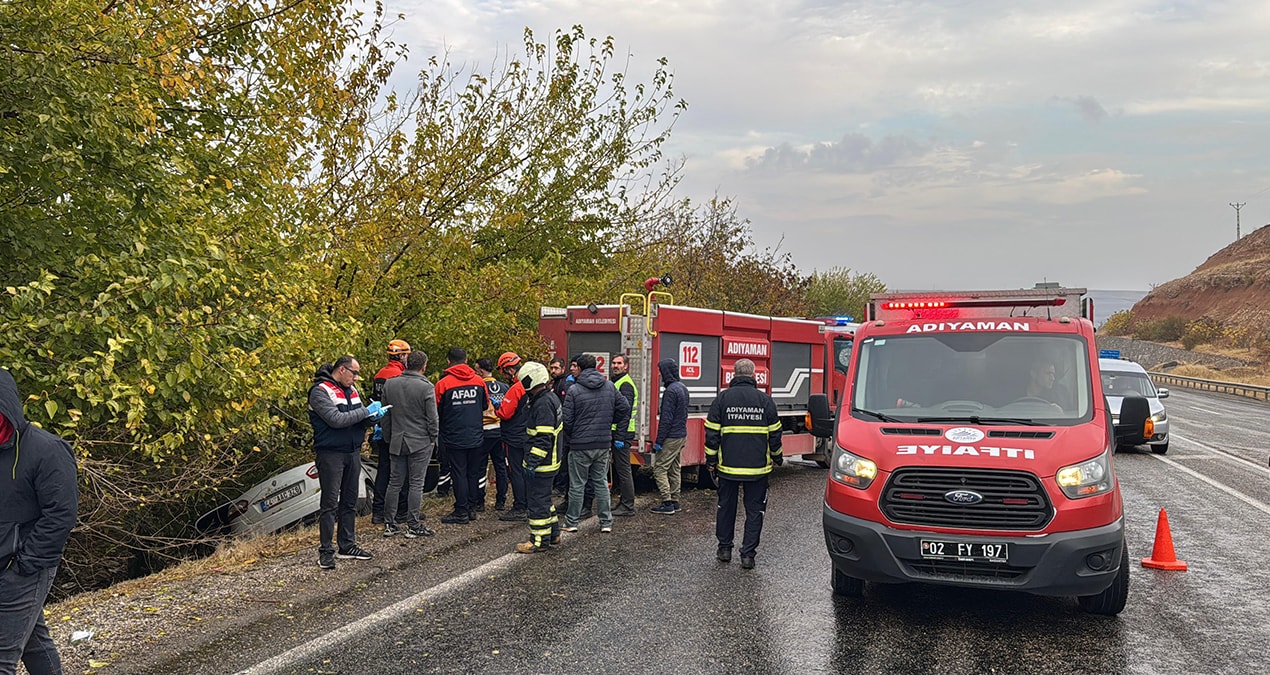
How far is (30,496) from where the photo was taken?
13.4 feet

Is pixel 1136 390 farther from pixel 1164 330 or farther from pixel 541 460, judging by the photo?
pixel 1164 330

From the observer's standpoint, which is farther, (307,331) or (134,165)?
(307,331)

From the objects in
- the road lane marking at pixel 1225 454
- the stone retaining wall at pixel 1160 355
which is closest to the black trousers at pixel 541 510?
the road lane marking at pixel 1225 454

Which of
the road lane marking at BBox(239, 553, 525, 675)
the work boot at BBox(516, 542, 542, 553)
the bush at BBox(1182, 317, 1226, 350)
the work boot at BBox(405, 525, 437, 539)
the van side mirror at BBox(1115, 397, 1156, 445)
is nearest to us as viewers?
the road lane marking at BBox(239, 553, 525, 675)

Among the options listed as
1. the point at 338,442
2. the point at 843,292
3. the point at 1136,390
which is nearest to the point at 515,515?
the point at 338,442

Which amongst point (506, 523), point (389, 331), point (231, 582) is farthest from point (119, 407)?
point (389, 331)

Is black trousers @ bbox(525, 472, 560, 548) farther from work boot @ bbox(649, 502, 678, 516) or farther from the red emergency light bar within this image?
the red emergency light bar

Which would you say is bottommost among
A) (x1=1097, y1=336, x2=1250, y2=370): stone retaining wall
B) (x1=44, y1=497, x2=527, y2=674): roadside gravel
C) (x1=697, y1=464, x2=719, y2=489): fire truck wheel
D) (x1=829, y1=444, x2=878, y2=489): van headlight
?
(x1=1097, y1=336, x2=1250, y2=370): stone retaining wall

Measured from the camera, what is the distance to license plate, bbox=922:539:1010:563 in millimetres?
5875

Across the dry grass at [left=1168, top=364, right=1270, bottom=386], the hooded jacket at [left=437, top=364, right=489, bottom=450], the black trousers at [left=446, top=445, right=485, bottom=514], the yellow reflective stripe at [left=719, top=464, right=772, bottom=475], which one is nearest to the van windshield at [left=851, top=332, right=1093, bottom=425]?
the yellow reflective stripe at [left=719, top=464, right=772, bottom=475]

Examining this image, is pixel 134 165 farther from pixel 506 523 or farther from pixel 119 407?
pixel 506 523

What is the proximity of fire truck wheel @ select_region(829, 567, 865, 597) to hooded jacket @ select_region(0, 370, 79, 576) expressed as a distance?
15.9 feet

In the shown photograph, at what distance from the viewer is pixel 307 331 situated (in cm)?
864

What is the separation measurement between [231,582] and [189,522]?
11.9 ft
